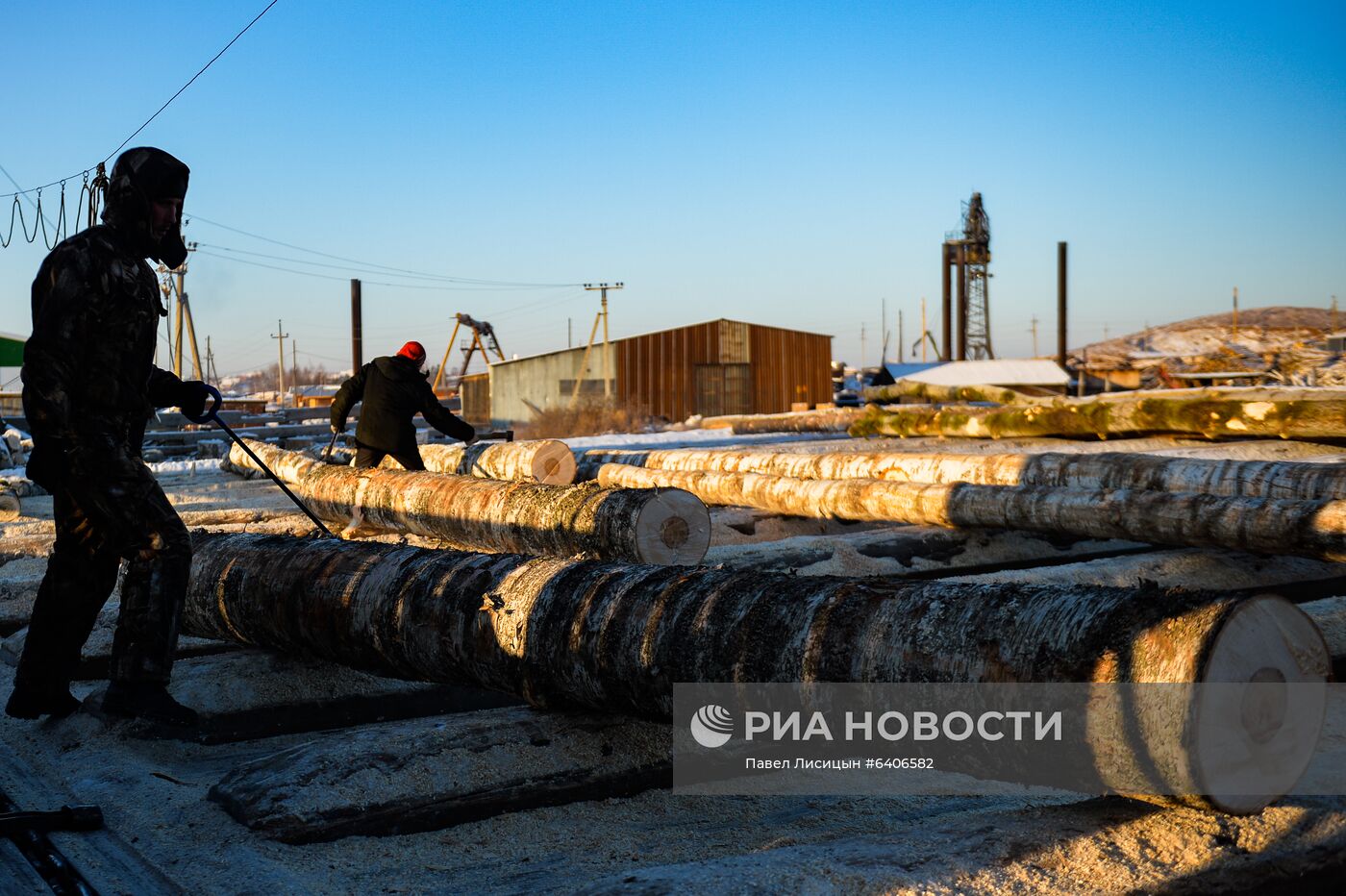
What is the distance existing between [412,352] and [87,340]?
6.33 m

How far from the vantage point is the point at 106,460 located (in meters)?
3.70

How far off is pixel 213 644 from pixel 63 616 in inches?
67.5

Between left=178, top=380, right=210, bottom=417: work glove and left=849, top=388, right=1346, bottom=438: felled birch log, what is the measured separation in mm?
10293

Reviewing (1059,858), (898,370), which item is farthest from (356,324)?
(1059,858)

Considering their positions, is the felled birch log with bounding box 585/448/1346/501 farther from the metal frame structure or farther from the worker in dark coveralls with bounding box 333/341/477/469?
the metal frame structure

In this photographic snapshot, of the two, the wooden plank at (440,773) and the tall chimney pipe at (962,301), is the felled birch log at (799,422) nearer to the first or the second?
the wooden plank at (440,773)

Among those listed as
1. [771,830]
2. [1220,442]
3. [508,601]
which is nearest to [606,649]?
[508,601]

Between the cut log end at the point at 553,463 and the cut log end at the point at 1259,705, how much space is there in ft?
28.5

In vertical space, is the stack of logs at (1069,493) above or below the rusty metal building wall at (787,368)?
below

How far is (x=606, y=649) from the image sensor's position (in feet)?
11.3

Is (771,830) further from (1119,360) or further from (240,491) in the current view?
(1119,360)

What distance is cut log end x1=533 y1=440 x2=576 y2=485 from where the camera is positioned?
1087 centimetres

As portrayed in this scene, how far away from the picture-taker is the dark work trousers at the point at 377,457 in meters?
9.99

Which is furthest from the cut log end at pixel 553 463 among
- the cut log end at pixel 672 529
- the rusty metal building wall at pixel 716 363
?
the rusty metal building wall at pixel 716 363
